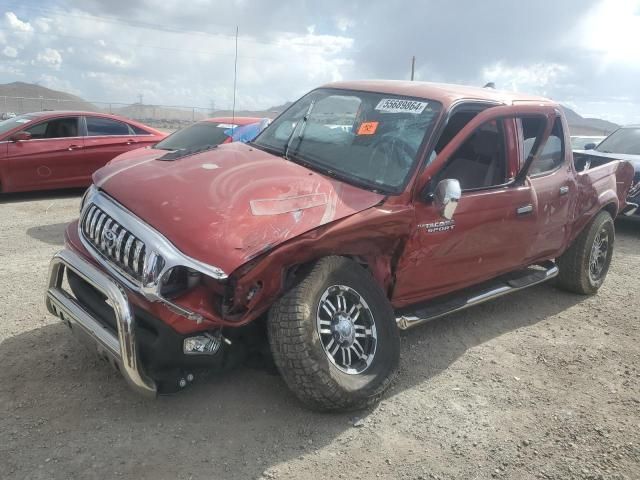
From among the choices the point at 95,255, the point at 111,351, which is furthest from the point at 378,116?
the point at 111,351

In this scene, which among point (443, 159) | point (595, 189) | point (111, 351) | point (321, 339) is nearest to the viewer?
point (111, 351)

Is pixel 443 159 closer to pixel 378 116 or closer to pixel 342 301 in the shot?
pixel 378 116

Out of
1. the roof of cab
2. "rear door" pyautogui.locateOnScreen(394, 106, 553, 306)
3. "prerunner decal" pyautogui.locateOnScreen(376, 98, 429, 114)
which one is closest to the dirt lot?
"rear door" pyautogui.locateOnScreen(394, 106, 553, 306)

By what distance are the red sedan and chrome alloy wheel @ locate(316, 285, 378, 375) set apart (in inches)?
292

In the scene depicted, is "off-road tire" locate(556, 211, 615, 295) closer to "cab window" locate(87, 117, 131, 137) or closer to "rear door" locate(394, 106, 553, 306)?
"rear door" locate(394, 106, 553, 306)

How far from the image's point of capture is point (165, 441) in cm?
305

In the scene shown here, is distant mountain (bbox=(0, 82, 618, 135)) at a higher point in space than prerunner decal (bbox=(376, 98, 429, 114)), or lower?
lower

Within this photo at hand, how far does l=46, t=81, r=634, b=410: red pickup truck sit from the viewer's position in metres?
2.99

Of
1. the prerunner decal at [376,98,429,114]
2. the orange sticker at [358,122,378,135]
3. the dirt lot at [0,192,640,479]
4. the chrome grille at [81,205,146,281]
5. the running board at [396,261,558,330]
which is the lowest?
the dirt lot at [0,192,640,479]

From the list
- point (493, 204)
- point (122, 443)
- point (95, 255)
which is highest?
point (493, 204)

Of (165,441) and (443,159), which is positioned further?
(443,159)

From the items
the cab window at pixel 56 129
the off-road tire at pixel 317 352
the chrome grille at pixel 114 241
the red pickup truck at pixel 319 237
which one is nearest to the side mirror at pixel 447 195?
the red pickup truck at pixel 319 237

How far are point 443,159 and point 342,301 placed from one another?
1206mm

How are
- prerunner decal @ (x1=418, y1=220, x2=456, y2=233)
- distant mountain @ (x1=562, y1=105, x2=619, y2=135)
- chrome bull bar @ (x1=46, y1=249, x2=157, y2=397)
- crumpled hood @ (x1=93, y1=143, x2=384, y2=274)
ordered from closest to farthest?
chrome bull bar @ (x1=46, y1=249, x2=157, y2=397), crumpled hood @ (x1=93, y1=143, x2=384, y2=274), prerunner decal @ (x1=418, y1=220, x2=456, y2=233), distant mountain @ (x1=562, y1=105, x2=619, y2=135)
